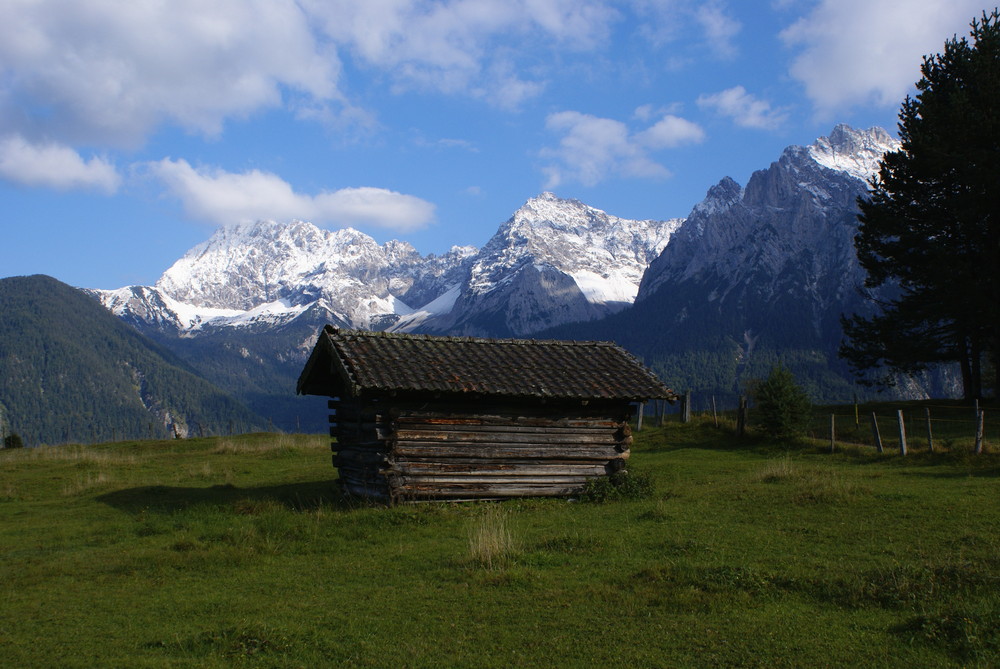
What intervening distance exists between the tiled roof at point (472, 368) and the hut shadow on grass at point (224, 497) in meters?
3.12

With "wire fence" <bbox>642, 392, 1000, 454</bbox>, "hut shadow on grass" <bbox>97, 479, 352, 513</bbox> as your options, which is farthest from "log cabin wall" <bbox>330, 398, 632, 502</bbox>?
"wire fence" <bbox>642, 392, 1000, 454</bbox>

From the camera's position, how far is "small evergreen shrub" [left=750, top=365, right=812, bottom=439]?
33.5m

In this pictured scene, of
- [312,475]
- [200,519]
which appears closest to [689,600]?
[200,519]

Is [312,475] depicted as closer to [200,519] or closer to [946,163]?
[200,519]

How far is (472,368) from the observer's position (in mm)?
22797

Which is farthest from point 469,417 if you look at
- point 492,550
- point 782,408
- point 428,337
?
point 782,408

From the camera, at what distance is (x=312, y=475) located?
99.9 ft

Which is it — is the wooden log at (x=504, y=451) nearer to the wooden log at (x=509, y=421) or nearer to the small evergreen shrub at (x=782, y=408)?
the wooden log at (x=509, y=421)

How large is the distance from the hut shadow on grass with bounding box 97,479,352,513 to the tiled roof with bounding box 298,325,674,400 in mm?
3122

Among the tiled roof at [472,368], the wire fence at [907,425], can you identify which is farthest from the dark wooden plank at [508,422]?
the wire fence at [907,425]

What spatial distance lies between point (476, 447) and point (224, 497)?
811 cm

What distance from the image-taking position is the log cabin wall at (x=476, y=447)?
21.1 meters

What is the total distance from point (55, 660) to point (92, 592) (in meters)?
3.63

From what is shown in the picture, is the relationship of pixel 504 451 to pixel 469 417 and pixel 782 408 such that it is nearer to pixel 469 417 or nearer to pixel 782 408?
pixel 469 417
